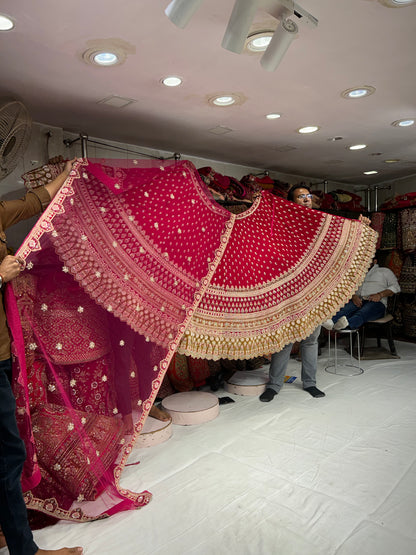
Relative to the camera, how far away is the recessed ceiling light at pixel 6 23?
1646 millimetres

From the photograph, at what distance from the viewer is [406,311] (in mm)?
5242

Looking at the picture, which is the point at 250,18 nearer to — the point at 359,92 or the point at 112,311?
the point at 112,311

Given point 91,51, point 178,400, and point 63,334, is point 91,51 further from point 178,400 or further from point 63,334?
point 178,400

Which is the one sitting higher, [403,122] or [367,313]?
[403,122]

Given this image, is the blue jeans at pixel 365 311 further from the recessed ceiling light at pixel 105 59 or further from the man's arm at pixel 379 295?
the recessed ceiling light at pixel 105 59

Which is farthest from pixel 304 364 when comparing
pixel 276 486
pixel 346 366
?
pixel 276 486

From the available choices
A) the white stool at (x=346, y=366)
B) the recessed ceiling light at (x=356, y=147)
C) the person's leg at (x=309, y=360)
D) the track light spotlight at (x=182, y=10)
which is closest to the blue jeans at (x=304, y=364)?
the person's leg at (x=309, y=360)

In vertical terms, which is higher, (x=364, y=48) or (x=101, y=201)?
(x=364, y=48)

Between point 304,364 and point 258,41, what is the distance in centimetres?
236

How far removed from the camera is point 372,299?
4418 mm

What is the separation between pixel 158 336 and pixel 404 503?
52.4 inches

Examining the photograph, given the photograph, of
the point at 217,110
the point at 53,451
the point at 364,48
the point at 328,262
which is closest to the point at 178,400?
the point at 53,451

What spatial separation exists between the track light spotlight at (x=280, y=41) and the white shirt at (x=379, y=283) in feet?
10.7

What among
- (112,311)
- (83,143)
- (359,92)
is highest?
(359,92)
